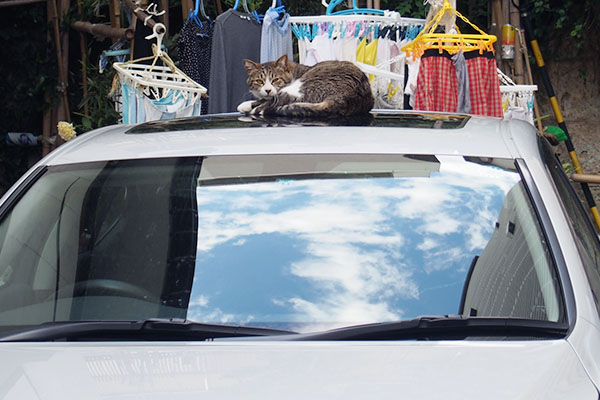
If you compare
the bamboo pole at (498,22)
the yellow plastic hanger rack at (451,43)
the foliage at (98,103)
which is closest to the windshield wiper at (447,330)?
the yellow plastic hanger rack at (451,43)

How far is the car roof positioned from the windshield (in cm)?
3

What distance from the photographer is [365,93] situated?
3.54 metres

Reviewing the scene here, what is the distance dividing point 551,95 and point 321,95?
126 inches

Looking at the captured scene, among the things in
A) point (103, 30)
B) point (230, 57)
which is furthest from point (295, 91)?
point (103, 30)

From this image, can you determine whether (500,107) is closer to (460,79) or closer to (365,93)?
(460,79)

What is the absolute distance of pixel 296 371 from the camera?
1.53m

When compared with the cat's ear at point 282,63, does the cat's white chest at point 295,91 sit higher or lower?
lower

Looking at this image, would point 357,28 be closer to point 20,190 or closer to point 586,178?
point 586,178

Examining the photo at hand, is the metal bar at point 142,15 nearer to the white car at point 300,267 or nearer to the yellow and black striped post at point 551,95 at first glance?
the white car at point 300,267

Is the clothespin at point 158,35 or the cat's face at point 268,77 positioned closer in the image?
the cat's face at point 268,77

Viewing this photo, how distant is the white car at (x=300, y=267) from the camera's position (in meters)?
1.55

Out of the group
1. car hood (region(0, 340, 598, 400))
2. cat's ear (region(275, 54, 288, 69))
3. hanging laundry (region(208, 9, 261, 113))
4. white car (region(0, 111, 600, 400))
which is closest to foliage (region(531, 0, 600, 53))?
hanging laundry (region(208, 9, 261, 113))

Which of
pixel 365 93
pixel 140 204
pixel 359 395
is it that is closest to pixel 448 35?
pixel 365 93

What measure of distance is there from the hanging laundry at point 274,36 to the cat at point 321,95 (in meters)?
0.62
